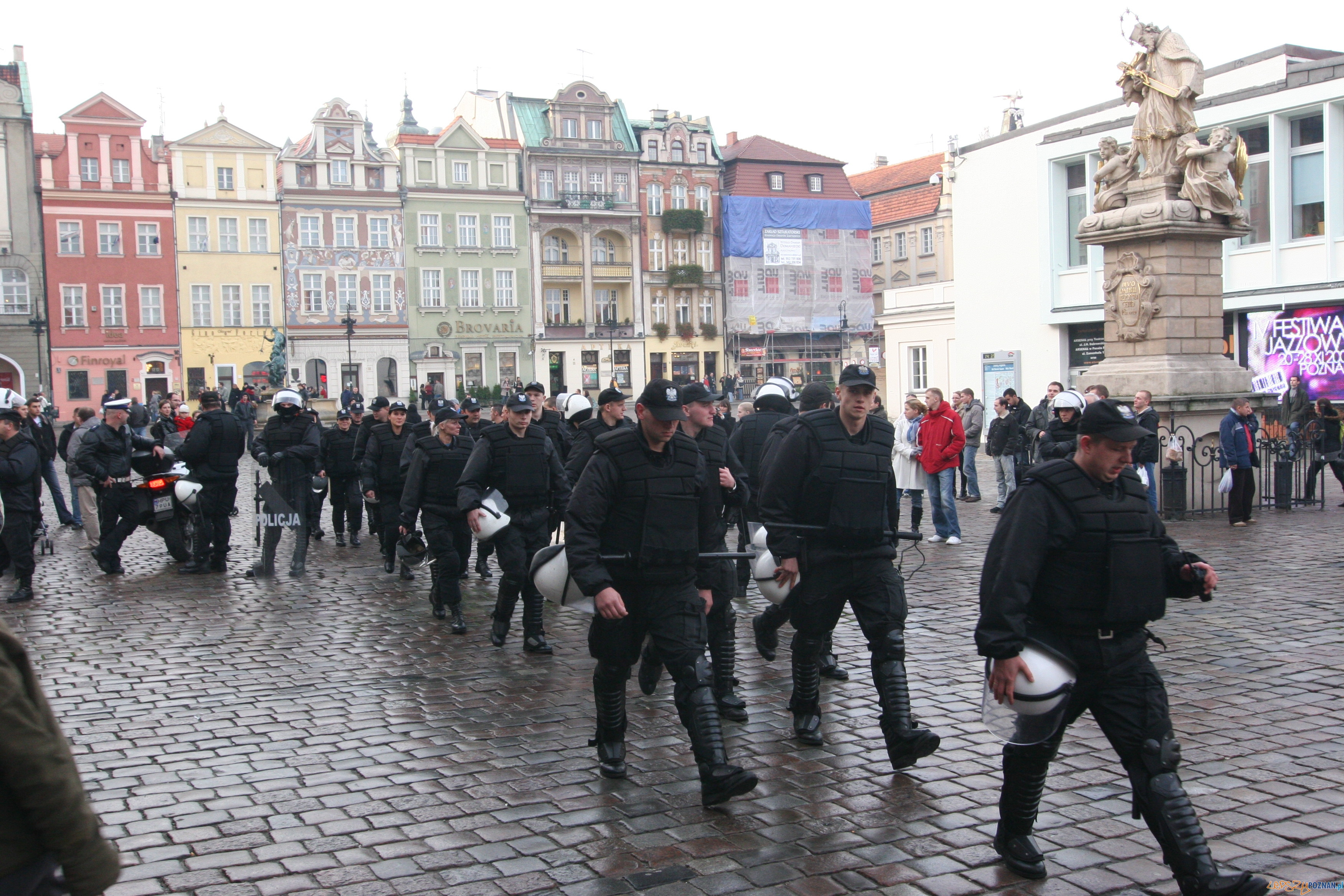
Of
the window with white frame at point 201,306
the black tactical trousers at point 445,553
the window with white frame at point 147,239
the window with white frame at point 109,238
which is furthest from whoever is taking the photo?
the window with white frame at point 201,306

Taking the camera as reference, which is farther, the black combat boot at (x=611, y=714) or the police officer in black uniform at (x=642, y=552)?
the black combat boot at (x=611, y=714)

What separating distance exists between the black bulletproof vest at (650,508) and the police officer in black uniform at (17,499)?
300 inches

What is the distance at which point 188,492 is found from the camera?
1282 centimetres

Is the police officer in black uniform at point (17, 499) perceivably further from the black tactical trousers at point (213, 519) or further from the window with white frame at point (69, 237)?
the window with white frame at point (69, 237)

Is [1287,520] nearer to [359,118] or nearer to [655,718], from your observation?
[655,718]

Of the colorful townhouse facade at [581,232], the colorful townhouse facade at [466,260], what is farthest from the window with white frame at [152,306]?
the colorful townhouse facade at [581,232]

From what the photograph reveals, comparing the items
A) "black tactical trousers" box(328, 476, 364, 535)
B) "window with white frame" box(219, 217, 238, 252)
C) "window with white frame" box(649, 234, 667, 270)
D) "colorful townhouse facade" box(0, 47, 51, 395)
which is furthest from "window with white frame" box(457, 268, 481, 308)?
"black tactical trousers" box(328, 476, 364, 535)

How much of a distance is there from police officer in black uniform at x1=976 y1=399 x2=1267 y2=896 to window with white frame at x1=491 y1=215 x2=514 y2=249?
5770 cm

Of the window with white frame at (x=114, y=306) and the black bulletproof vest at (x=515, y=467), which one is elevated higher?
the window with white frame at (x=114, y=306)

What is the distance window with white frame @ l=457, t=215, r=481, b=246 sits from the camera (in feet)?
195

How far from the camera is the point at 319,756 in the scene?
606 centimetres

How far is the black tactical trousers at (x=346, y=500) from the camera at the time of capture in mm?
Result: 15398

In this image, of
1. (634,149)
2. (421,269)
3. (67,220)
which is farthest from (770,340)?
(67,220)

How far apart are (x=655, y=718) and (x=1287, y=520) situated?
10987 millimetres
